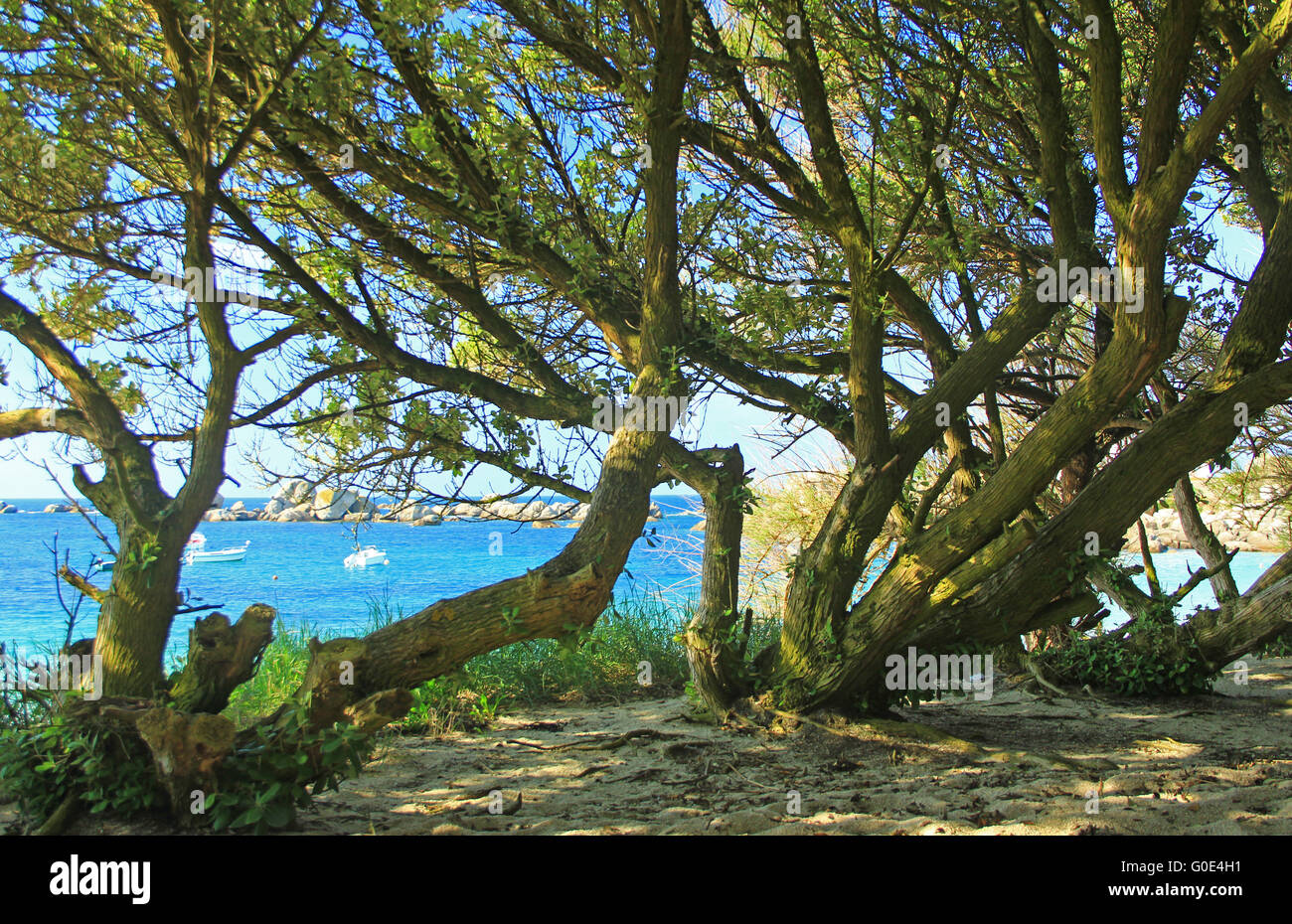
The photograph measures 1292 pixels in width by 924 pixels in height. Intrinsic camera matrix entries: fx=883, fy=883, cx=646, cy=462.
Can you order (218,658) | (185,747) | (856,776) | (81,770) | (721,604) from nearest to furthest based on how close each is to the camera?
1. (185,747)
2. (81,770)
3. (218,658)
4. (856,776)
5. (721,604)

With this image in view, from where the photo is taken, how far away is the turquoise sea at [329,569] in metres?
16.8

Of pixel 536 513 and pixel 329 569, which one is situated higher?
pixel 536 513

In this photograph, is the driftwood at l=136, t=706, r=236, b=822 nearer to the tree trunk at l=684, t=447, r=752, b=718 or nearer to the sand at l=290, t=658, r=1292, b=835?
the sand at l=290, t=658, r=1292, b=835

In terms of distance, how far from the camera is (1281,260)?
16.5 ft

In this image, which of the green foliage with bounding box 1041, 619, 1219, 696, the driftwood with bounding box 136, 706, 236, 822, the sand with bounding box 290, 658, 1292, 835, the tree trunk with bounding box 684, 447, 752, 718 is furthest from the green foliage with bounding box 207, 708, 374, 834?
the green foliage with bounding box 1041, 619, 1219, 696

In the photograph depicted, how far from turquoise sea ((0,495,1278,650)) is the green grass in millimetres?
1111

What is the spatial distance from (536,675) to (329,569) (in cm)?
3113

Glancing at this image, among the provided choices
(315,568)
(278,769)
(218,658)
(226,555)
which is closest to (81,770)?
(218,658)

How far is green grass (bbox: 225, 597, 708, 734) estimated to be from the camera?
6367 millimetres

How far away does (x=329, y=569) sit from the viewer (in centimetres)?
3606

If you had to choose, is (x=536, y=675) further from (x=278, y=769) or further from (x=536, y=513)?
(x=278, y=769)

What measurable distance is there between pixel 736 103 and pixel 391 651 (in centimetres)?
463


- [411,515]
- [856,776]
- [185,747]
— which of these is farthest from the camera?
[411,515]
